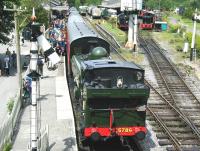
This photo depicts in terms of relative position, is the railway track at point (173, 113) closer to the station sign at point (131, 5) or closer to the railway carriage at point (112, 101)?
the railway carriage at point (112, 101)

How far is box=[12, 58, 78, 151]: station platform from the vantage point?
14430 millimetres

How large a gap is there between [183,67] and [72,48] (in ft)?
35.6

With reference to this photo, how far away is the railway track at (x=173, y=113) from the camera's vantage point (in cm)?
1546

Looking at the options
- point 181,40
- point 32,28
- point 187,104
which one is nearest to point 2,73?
point 187,104

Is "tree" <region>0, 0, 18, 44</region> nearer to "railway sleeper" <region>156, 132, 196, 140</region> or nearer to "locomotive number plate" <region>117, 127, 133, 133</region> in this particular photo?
"railway sleeper" <region>156, 132, 196, 140</region>

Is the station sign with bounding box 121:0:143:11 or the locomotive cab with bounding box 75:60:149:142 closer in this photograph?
the locomotive cab with bounding box 75:60:149:142

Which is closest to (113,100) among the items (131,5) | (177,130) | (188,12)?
(177,130)

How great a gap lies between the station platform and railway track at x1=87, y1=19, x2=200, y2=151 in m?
3.45

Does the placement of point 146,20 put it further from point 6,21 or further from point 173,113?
point 173,113

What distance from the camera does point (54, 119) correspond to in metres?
17.2

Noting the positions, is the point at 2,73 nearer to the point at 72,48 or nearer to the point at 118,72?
the point at 72,48

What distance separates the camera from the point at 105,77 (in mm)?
14039

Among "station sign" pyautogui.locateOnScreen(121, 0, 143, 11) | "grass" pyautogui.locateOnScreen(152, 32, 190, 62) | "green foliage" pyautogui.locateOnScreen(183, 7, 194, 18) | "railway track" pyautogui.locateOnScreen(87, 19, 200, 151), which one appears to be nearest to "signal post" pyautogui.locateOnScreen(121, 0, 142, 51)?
"station sign" pyautogui.locateOnScreen(121, 0, 143, 11)

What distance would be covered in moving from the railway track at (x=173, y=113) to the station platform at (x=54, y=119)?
136 inches
